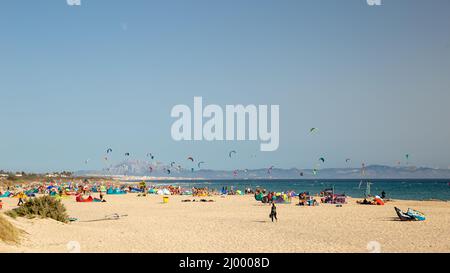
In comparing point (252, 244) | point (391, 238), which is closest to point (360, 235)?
point (391, 238)

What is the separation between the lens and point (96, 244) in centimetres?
1470

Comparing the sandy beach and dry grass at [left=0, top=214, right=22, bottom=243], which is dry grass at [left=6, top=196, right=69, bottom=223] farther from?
dry grass at [left=0, top=214, right=22, bottom=243]

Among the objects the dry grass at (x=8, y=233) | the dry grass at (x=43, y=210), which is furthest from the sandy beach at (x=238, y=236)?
the dry grass at (x=43, y=210)

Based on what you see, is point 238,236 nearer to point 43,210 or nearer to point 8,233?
point 8,233

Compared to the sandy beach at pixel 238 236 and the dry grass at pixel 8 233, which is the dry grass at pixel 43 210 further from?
the dry grass at pixel 8 233

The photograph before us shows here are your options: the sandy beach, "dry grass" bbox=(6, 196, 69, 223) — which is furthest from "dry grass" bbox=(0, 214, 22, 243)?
"dry grass" bbox=(6, 196, 69, 223)

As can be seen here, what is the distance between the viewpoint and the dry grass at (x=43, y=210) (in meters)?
19.0

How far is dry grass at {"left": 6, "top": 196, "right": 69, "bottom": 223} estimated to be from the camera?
19.0m

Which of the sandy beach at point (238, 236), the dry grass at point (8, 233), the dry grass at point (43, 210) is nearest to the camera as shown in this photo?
the dry grass at point (8, 233)
